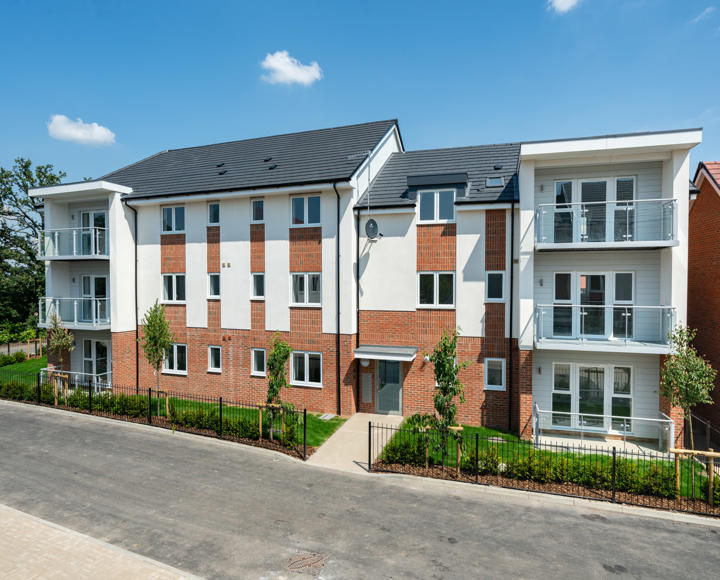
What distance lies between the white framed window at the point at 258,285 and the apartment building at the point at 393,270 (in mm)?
44

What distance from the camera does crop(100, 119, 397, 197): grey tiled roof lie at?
17.3 metres

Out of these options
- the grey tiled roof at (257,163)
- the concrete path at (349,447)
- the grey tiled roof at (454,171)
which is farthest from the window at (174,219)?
the concrete path at (349,447)

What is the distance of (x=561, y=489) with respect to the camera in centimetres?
1042

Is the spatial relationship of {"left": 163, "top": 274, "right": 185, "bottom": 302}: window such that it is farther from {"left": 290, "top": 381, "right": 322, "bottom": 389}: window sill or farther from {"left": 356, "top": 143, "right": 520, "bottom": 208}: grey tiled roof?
{"left": 356, "top": 143, "right": 520, "bottom": 208}: grey tiled roof

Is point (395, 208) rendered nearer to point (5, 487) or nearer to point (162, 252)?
point (162, 252)

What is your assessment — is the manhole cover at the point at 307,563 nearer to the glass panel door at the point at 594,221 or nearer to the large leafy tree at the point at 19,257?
the glass panel door at the point at 594,221

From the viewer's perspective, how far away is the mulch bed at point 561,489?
9.63 metres

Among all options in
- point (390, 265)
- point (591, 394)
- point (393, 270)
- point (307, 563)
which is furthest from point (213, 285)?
point (591, 394)

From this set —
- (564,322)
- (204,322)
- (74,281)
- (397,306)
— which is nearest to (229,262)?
(204,322)

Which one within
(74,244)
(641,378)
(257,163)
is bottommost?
(641,378)

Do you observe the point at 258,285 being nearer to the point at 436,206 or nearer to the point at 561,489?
the point at 436,206

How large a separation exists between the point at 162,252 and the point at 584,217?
16630mm

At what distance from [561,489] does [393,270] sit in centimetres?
877

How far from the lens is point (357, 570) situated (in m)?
7.33
